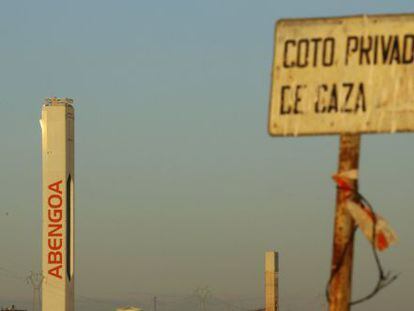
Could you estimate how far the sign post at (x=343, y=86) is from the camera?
8594 mm

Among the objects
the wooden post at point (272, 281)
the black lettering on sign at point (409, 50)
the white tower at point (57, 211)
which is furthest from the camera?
the wooden post at point (272, 281)

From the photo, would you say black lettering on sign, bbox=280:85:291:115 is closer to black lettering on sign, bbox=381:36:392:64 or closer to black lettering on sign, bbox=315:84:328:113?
black lettering on sign, bbox=315:84:328:113

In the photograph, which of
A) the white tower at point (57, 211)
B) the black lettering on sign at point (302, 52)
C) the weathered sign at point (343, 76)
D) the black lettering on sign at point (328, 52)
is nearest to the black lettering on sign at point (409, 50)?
the weathered sign at point (343, 76)

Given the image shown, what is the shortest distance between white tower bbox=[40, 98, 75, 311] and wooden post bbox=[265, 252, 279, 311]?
27.3 m

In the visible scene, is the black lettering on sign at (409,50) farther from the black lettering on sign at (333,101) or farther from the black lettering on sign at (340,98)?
the black lettering on sign at (333,101)

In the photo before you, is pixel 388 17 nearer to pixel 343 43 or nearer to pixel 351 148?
pixel 343 43

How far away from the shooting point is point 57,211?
74.6 metres

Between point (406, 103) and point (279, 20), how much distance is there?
1200 millimetres

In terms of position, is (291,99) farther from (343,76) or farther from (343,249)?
(343,249)

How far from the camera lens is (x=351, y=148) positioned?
8.74m

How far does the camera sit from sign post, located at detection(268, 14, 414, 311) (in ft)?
28.2

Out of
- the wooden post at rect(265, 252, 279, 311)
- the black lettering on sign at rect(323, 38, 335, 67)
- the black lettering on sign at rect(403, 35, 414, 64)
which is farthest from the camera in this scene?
the wooden post at rect(265, 252, 279, 311)

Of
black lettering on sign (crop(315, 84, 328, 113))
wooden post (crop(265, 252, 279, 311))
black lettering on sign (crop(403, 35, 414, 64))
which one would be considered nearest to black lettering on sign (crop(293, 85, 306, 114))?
black lettering on sign (crop(315, 84, 328, 113))

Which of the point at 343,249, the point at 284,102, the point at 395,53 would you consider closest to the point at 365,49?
the point at 395,53
